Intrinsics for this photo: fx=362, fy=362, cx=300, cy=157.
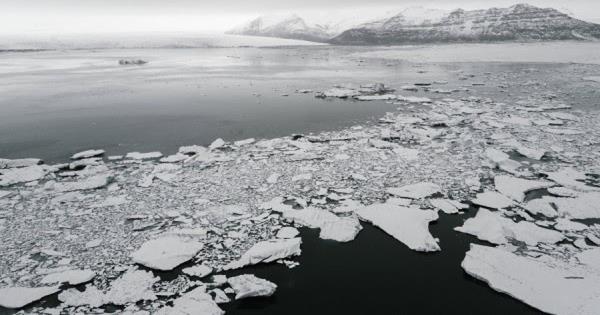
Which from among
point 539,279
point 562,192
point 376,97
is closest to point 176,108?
point 376,97

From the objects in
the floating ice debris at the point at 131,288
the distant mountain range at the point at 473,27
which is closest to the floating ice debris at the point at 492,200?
the floating ice debris at the point at 131,288

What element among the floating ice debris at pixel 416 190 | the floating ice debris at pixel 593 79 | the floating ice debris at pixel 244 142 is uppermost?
the floating ice debris at pixel 593 79

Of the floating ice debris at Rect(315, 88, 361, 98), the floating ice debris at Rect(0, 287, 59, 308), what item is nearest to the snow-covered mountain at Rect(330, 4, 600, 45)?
the floating ice debris at Rect(315, 88, 361, 98)

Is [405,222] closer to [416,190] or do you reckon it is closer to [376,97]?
[416,190]

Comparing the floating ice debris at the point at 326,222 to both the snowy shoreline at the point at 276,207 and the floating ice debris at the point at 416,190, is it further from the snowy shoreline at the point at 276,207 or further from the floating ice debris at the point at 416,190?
the floating ice debris at the point at 416,190

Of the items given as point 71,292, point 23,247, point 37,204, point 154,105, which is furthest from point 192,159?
point 154,105

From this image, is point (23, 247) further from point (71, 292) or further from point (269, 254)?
point (269, 254)
